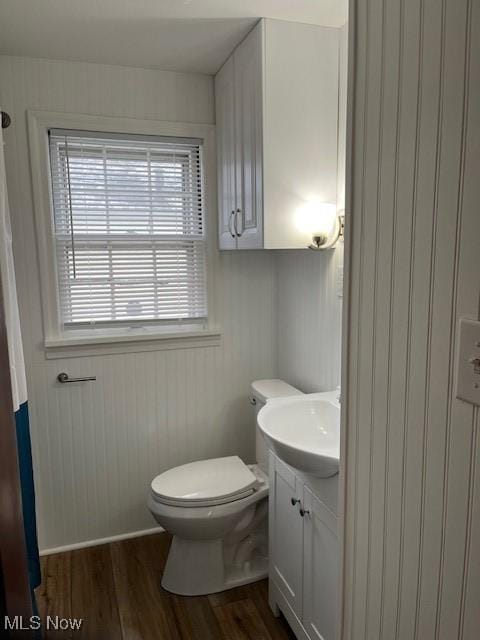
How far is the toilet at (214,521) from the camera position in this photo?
76.7 inches

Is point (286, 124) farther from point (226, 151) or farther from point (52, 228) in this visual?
point (52, 228)

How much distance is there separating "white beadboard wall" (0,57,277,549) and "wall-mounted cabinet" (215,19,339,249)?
0.53 meters

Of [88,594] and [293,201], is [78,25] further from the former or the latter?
[88,594]

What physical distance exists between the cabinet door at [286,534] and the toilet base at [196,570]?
0.86 ft

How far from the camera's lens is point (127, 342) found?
2346mm

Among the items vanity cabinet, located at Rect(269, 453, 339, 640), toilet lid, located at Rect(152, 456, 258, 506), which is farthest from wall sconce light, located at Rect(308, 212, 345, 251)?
toilet lid, located at Rect(152, 456, 258, 506)

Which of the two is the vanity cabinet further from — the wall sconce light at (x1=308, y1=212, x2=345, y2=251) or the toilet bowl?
the wall sconce light at (x1=308, y1=212, x2=345, y2=251)

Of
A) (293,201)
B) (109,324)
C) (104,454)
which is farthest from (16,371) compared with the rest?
(293,201)

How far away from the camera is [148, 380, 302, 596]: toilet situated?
1.95 metres

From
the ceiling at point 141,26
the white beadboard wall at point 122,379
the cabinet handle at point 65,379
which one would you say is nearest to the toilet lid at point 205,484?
the white beadboard wall at point 122,379

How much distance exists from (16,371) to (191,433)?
1073mm

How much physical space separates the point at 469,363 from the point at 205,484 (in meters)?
1.58

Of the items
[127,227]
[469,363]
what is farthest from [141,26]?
[469,363]

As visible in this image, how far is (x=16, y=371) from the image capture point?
173cm
